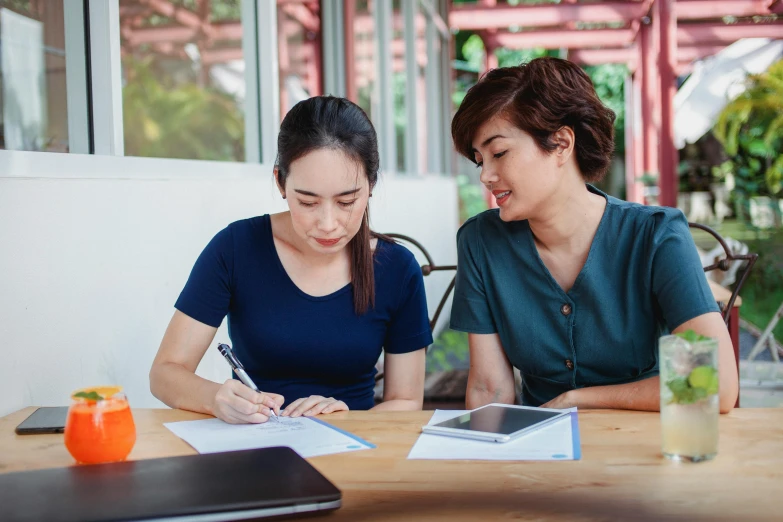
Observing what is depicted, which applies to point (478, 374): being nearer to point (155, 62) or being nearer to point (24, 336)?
point (24, 336)

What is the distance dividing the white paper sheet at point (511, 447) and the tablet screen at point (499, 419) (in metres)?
0.02

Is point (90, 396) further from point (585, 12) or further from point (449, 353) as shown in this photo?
point (585, 12)

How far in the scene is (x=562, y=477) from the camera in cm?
109

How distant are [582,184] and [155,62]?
507 cm

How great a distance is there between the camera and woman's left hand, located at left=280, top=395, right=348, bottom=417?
4.79 feet

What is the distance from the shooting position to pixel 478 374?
1.85m

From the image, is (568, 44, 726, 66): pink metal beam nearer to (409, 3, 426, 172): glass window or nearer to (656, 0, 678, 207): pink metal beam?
(656, 0, 678, 207): pink metal beam

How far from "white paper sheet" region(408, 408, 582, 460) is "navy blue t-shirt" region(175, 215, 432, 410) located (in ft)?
1.80

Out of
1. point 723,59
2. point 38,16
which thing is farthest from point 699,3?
point 38,16

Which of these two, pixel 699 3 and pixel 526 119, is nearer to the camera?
pixel 526 119

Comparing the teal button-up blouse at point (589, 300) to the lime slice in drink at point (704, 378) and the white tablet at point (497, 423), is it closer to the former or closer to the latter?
the white tablet at point (497, 423)

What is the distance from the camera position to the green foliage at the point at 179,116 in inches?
235

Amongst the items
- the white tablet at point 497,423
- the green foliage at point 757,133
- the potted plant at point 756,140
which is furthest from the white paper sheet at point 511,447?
the green foliage at point 757,133

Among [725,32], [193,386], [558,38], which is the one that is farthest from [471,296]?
[558,38]
